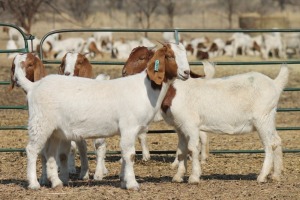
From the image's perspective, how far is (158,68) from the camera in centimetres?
919

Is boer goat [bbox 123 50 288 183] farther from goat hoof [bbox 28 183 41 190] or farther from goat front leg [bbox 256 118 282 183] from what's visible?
goat hoof [bbox 28 183 41 190]

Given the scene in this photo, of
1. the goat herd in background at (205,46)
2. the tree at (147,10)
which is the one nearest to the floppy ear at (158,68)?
the goat herd in background at (205,46)

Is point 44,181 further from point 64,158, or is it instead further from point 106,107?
point 106,107

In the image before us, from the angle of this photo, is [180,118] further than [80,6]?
No

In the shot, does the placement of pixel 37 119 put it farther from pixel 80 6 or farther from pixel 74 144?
pixel 80 6

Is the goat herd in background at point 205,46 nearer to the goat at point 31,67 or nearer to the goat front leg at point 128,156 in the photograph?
the goat at point 31,67

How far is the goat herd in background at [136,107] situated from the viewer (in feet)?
30.4

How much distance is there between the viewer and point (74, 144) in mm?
11070

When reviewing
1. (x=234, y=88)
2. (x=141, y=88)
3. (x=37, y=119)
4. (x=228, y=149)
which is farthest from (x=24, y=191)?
(x=228, y=149)

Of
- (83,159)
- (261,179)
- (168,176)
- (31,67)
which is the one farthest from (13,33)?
(261,179)

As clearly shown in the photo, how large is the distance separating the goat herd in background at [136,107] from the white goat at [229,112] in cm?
1

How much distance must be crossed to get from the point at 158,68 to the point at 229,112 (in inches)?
53.8

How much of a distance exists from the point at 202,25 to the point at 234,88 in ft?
139

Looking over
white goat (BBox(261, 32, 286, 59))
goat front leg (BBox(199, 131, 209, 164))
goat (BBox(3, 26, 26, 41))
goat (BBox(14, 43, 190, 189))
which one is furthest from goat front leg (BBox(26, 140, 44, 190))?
goat (BBox(3, 26, 26, 41))
